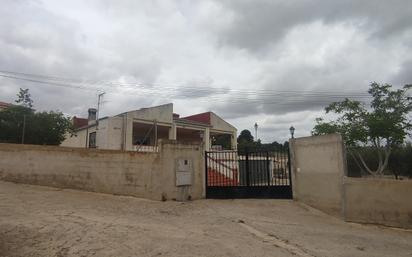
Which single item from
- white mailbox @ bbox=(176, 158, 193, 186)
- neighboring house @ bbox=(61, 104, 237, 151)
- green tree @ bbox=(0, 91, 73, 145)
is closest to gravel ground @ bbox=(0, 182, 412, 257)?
white mailbox @ bbox=(176, 158, 193, 186)

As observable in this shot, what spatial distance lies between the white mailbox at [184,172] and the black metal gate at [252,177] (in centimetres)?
89

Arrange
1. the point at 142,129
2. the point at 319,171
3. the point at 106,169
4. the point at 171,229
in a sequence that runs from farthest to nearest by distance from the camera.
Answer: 1. the point at 142,129
2. the point at 106,169
3. the point at 319,171
4. the point at 171,229

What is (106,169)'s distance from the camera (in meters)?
13.6

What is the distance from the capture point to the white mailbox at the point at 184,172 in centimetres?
1347

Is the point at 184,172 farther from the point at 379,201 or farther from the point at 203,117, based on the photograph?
the point at 203,117

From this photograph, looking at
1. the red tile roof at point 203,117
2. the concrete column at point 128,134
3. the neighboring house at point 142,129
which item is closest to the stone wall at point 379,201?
the neighboring house at point 142,129

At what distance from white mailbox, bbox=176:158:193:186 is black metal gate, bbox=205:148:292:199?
0.89 metres

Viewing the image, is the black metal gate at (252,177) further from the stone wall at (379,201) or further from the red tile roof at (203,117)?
the red tile roof at (203,117)

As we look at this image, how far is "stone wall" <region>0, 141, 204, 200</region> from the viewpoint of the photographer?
13.2 meters

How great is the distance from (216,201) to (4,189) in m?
7.74

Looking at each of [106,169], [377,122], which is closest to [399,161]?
[377,122]

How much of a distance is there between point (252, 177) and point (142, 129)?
17.9 metres

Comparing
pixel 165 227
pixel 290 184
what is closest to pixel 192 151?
pixel 290 184

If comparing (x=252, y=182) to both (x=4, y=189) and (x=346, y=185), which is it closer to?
(x=346, y=185)
